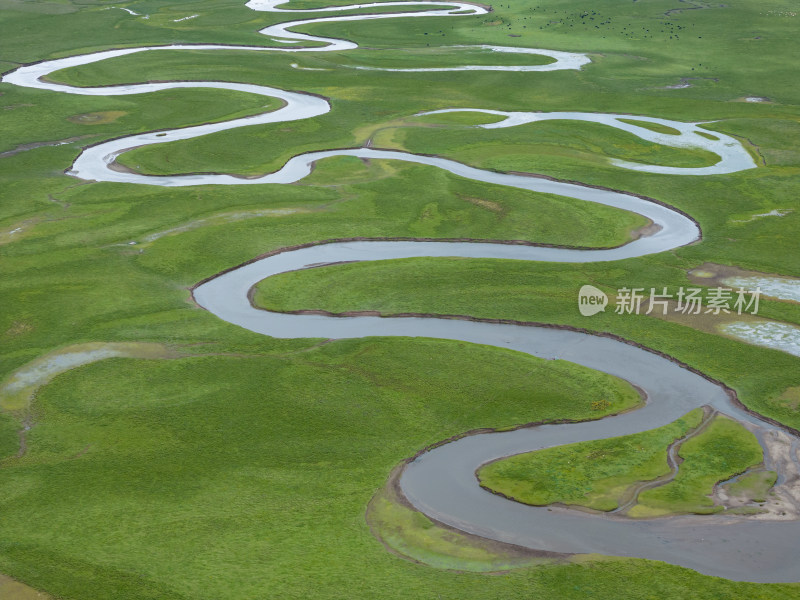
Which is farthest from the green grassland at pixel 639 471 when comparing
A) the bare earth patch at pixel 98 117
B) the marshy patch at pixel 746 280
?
the bare earth patch at pixel 98 117

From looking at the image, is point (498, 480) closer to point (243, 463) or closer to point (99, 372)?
point (243, 463)

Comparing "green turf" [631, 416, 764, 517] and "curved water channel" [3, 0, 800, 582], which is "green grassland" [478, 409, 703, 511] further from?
"green turf" [631, 416, 764, 517]

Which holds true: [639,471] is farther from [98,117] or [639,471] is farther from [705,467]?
[98,117]

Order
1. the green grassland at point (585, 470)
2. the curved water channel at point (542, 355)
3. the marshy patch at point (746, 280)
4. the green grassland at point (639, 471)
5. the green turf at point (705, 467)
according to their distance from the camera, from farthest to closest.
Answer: the marshy patch at point (746, 280) < the green grassland at point (585, 470) < the green grassland at point (639, 471) < the green turf at point (705, 467) < the curved water channel at point (542, 355)

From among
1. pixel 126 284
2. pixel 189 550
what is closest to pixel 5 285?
pixel 126 284

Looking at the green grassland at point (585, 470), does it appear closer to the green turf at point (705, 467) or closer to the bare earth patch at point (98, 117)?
the green turf at point (705, 467)

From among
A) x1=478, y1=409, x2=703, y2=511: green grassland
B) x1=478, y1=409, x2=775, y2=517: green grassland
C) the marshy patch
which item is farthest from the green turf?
the marshy patch
